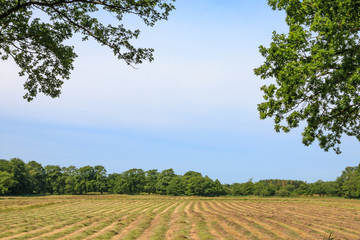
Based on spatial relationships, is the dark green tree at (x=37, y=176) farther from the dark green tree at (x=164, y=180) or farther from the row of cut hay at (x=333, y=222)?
the row of cut hay at (x=333, y=222)

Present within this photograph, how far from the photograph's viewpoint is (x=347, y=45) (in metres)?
12.5

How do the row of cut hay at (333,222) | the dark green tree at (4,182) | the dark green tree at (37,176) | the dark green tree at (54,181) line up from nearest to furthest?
the row of cut hay at (333,222)
the dark green tree at (4,182)
the dark green tree at (37,176)
the dark green tree at (54,181)

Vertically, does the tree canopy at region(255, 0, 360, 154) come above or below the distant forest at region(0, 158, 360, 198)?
above

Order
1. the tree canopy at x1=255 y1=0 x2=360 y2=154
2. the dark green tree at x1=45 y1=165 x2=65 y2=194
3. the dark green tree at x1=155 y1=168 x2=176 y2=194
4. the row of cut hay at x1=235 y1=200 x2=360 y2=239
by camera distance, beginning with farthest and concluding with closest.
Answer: the dark green tree at x1=155 y1=168 x2=176 y2=194, the dark green tree at x1=45 y1=165 x2=65 y2=194, the row of cut hay at x1=235 y1=200 x2=360 y2=239, the tree canopy at x1=255 y1=0 x2=360 y2=154

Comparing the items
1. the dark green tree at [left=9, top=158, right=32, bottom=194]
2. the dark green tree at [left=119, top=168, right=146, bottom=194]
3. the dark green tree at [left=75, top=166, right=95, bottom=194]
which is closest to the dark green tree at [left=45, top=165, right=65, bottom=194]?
the dark green tree at [left=75, top=166, right=95, bottom=194]

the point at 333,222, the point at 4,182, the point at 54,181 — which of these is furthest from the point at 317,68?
the point at 54,181

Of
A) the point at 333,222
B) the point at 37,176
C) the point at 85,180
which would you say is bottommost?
the point at 333,222

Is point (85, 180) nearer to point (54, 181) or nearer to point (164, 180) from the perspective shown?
point (54, 181)

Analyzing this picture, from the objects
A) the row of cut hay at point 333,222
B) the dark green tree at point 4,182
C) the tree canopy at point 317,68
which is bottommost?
the row of cut hay at point 333,222

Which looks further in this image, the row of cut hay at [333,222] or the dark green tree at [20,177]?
the dark green tree at [20,177]

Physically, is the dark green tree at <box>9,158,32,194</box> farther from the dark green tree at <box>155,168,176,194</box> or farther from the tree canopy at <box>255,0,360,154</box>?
the tree canopy at <box>255,0,360,154</box>

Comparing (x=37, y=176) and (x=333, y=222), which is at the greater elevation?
(x=37, y=176)

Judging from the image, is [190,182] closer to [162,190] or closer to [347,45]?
[162,190]

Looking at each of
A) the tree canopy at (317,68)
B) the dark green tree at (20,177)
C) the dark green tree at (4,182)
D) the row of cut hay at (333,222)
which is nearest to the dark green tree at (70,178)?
the dark green tree at (20,177)
